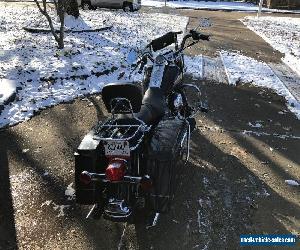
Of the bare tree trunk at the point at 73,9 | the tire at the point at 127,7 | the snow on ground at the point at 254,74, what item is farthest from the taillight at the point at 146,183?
the tire at the point at 127,7

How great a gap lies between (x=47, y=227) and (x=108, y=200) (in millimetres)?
845

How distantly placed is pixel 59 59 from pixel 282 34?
11723mm

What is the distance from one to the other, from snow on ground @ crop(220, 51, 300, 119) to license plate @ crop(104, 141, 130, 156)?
16.8 feet

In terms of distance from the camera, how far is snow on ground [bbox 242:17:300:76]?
12.6 metres

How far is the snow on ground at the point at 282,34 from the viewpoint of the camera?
41.4 feet

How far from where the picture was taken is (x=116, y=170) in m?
3.54

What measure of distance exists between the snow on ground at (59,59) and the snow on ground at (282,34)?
15.0ft

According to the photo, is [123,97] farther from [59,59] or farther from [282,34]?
[282,34]

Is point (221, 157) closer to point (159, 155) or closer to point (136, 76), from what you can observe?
point (159, 155)

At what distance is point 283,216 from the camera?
443 centimetres

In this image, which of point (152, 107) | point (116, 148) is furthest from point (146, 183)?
point (152, 107)

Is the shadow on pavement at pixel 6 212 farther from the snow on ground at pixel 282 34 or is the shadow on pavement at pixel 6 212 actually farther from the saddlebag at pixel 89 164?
the snow on ground at pixel 282 34

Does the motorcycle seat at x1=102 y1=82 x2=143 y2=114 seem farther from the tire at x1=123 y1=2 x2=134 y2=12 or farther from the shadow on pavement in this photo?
the tire at x1=123 y1=2 x2=134 y2=12

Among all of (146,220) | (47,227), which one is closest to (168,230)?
(146,220)
